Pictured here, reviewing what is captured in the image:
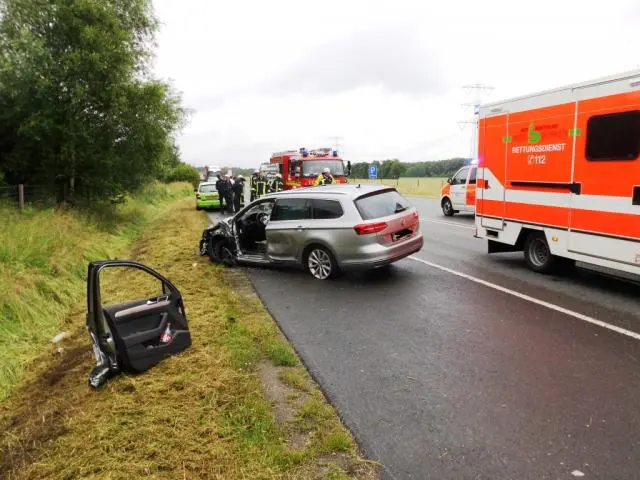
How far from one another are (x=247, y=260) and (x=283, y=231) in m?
1.26

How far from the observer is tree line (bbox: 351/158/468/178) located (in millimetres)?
78938

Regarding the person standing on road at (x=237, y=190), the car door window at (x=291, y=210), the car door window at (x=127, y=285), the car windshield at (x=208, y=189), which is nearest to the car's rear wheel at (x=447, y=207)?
the person standing on road at (x=237, y=190)

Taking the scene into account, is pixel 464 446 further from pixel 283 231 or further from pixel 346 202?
pixel 283 231

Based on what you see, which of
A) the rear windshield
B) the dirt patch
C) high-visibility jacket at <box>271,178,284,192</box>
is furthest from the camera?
high-visibility jacket at <box>271,178,284,192</box>

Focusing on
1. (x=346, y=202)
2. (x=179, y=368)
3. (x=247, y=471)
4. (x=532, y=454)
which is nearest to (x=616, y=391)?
(x=532, y=454)

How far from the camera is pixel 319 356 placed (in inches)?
198

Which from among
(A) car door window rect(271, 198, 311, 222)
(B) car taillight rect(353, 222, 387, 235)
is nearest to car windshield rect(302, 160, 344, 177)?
(A) car door window rect(271, 198, 311, 222)

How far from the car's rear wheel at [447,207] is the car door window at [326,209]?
1122 centimetres

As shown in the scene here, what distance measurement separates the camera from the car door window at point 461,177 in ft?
57.5

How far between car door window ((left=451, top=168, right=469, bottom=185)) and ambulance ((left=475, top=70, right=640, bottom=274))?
8.32 m

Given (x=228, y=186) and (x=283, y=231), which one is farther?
(x=228, y=186)

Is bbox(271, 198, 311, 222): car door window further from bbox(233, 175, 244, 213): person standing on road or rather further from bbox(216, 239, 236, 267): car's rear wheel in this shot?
bbox(233, 175, 244, 213): person standing on road

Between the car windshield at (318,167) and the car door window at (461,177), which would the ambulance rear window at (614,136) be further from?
the car windshield at (318,167)

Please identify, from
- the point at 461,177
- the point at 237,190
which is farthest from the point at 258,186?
the point at 461,177
